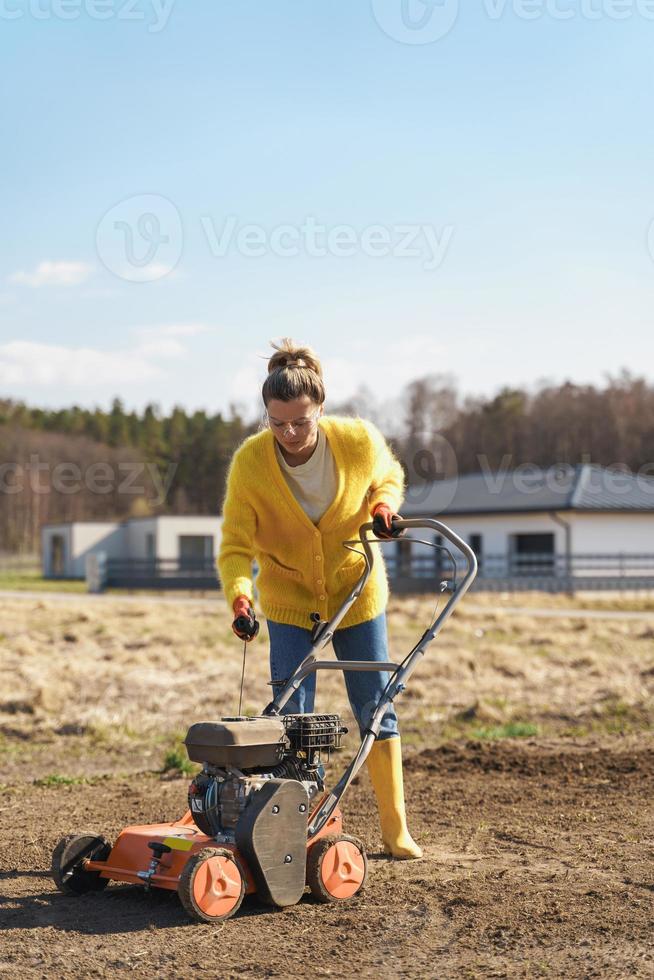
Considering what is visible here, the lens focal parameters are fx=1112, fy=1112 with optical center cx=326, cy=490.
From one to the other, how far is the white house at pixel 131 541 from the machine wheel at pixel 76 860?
1443 inches

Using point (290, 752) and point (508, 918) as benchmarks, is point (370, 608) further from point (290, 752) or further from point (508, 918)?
point (508, 918)

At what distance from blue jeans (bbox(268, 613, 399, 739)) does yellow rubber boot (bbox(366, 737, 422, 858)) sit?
0.23 feet

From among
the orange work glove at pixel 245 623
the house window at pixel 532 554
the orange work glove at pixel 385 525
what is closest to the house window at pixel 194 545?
the house window at pixel 532 554

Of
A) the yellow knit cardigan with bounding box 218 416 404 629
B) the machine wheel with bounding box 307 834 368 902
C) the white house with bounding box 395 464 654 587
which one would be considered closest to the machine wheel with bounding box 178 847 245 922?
the machine wheel with bounding box 307 834 368 902

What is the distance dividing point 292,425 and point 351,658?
120cm

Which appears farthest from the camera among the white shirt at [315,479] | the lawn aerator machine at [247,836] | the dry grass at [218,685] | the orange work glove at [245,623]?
the dry grass at [218,685]

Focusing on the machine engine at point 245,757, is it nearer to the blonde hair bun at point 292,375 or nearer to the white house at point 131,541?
the blonde hair bun at point 292,375

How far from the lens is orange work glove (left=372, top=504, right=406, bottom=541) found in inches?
188

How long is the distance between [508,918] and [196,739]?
132 centimetres

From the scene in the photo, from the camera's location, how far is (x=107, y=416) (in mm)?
99375

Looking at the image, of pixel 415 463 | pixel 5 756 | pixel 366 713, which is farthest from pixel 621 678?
pixel 415 463

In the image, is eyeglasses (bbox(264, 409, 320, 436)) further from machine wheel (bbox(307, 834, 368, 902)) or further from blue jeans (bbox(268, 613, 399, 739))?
machine wheel (bbox(307, 834, 368, 902))

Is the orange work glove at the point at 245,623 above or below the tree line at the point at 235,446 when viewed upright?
below

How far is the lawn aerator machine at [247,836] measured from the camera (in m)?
4.02
